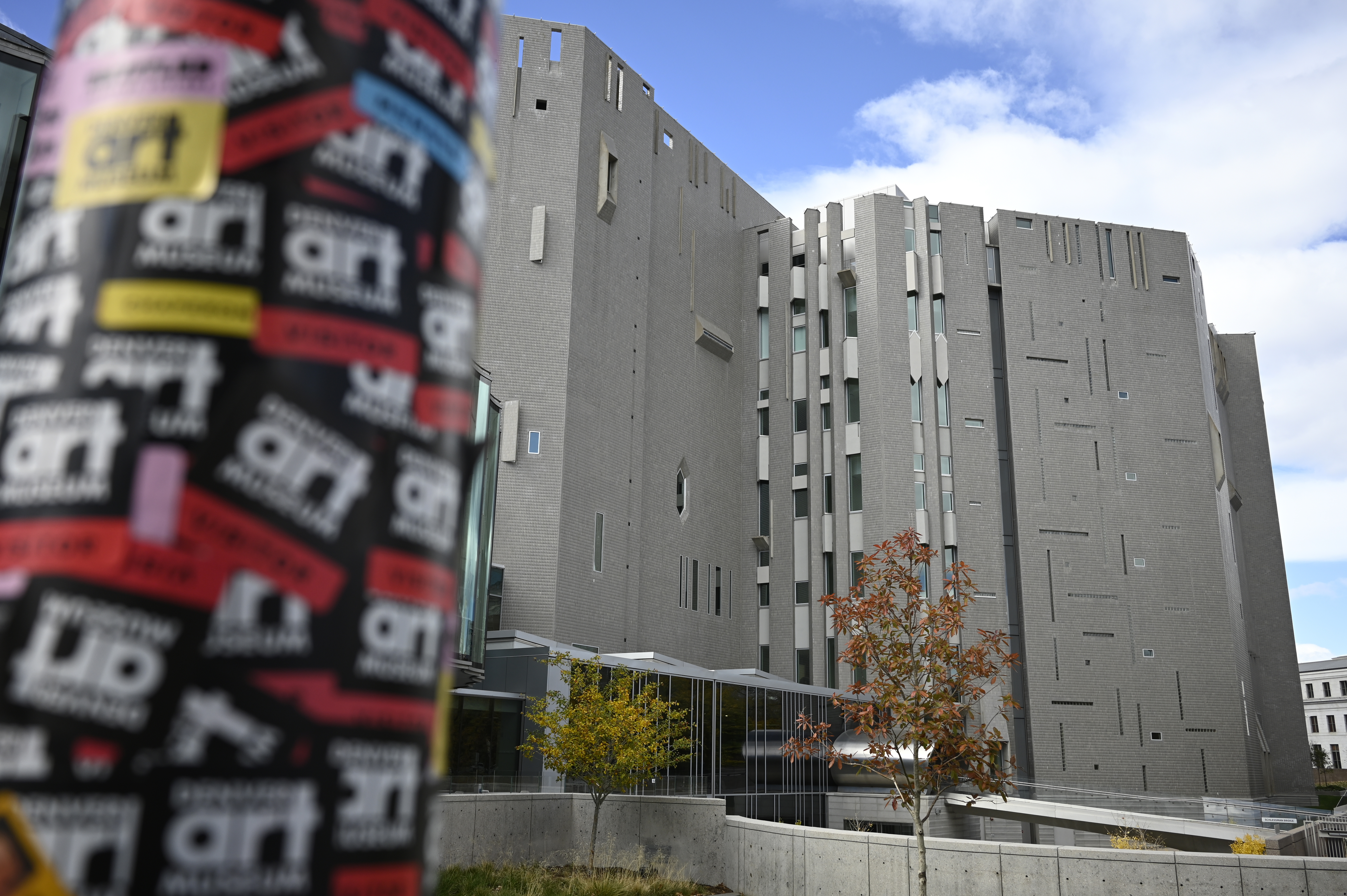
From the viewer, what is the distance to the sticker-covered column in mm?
1404

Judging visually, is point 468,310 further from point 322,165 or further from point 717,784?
point 717,784

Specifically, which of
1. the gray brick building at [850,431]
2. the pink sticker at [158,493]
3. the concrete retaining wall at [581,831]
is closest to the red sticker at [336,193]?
the pink sticker at [158,493]

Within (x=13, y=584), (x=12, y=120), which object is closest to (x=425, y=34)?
(x=13, y=584)

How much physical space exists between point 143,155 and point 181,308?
0.29m

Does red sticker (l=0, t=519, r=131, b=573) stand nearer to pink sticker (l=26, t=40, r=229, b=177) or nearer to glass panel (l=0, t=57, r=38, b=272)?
pink sticker (l=26, t=40, r=229, b=177)

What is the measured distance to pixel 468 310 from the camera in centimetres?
187

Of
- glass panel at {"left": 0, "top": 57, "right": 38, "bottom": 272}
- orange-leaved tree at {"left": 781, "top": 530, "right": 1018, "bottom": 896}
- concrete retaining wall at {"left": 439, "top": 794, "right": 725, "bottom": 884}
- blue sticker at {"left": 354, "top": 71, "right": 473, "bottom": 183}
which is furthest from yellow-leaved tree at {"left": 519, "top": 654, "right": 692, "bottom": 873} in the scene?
blue sticker at {"left": 354, "top": 71, "right": 473, "bottom": 183}

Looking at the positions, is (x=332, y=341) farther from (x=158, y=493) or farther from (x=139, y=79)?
(x=139, y=79)

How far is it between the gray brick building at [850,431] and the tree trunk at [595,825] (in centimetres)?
1472

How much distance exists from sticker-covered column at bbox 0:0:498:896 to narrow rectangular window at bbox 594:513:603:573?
3826 cm

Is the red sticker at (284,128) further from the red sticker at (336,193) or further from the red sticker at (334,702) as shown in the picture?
the red sticker at (334,702)

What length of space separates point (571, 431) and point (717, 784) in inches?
569

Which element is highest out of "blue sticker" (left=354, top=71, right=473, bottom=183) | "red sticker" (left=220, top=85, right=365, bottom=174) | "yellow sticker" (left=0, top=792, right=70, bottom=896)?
"blue sticker" (left=354, top=71, right=473, bottom=183)

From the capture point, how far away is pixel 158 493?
1476 millimetres
